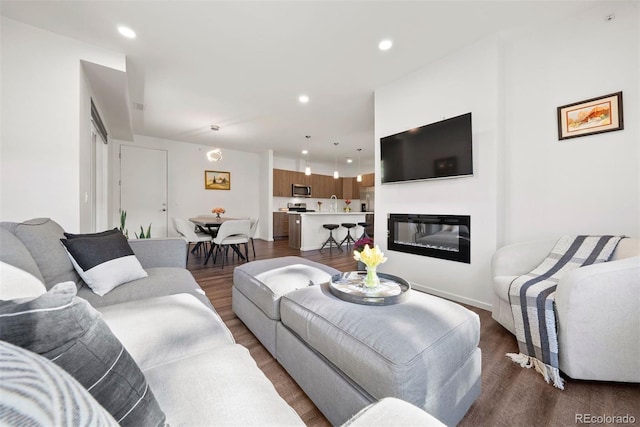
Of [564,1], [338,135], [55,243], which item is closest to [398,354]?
[55,243]

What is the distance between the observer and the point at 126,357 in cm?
55

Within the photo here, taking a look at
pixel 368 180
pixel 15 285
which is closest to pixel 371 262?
pixel 15 285

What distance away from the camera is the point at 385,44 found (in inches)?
97.3

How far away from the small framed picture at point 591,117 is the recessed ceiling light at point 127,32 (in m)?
3.92

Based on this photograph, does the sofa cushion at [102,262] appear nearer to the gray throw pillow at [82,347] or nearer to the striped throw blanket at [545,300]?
the gray throw pillow at [82,347]

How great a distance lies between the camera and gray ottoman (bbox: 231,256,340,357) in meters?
1.61

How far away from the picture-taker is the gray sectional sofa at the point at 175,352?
0.59 metres

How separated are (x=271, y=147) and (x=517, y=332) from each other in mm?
6158

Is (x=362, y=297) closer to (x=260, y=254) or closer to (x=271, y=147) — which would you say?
(x=260, y=254)

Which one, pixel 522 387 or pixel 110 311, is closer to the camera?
pixel 110 311

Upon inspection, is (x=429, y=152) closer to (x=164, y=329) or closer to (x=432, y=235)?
(x=432, y=235)

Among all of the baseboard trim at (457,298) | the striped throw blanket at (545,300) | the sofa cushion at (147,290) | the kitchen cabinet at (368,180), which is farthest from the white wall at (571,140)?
the kitchen cabinet at (368,180)

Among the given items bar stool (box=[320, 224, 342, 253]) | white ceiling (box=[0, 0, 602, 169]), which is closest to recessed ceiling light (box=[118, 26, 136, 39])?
white ceiling (box=[0, 0, 602, 169])

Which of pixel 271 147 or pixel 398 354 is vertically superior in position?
pixel 271 147
